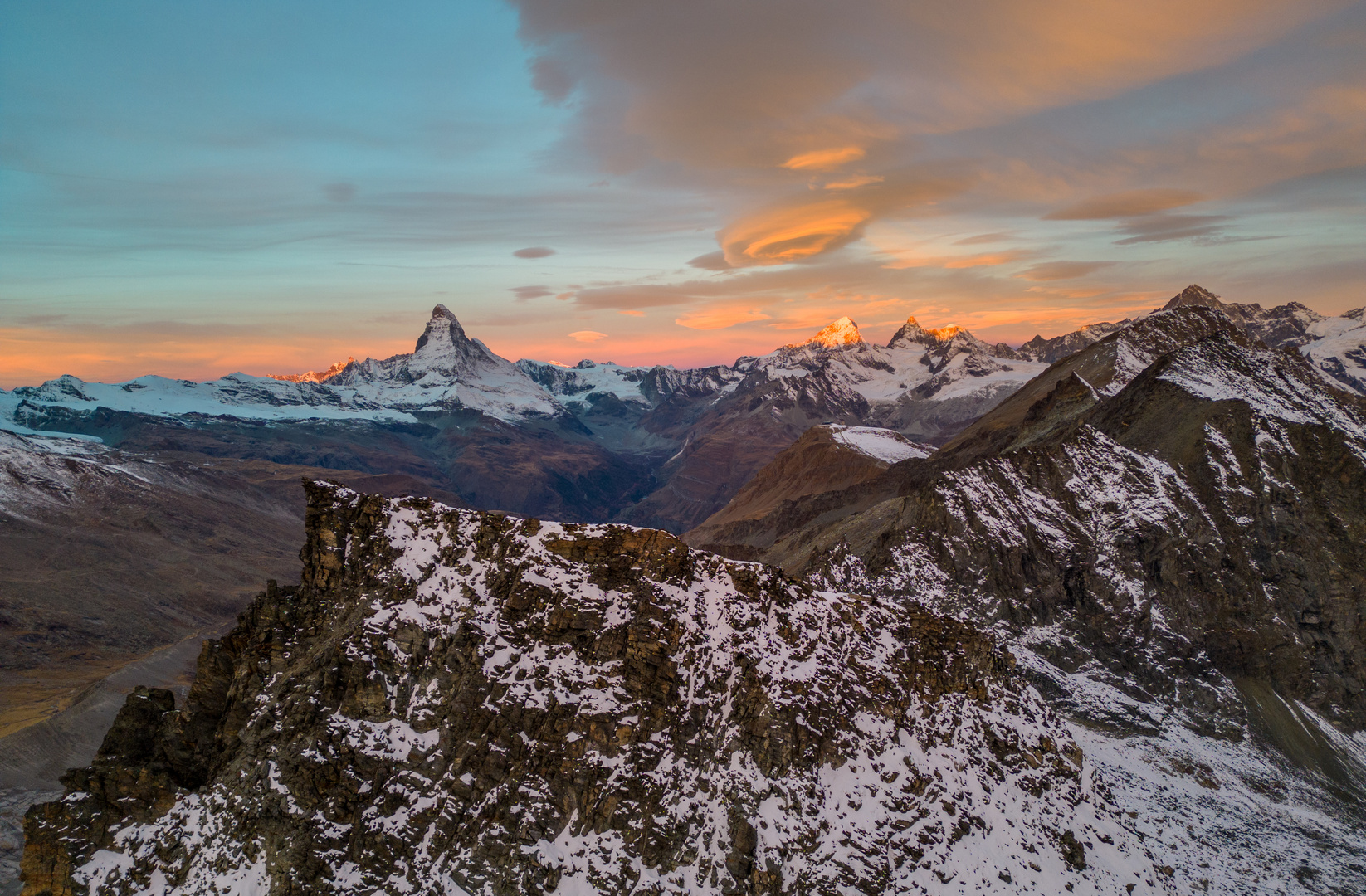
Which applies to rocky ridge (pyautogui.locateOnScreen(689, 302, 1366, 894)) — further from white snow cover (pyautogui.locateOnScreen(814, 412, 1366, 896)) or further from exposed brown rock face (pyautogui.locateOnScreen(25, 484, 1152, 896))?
exposed brown rock face (pyautogui.locateOnScreen(25, 484, 1152, 896))

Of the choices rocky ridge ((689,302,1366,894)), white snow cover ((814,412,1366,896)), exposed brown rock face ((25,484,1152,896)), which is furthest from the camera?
rocky ridge ((689,302,1366,894))

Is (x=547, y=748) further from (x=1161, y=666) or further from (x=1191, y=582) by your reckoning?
(x=1191, y=582)

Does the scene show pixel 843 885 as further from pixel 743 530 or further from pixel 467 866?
pixel 743 530

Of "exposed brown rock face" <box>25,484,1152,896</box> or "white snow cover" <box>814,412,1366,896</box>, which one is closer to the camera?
"exposed brown rock face" <box>25,484,1152,896</box>

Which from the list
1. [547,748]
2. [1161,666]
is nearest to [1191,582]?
[1161,666]

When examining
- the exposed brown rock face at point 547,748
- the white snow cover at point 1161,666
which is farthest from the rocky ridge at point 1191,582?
the exposed brown rock face at point 547,748

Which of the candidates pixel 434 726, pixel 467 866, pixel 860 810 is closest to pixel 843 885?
pixel 860 810

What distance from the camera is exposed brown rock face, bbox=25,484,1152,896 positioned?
108 feet

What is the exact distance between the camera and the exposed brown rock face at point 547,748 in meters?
32.8

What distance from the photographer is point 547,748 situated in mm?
35531

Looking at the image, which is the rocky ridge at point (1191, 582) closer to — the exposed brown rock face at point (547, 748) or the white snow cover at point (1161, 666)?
the white snow cover at point (1161, 666)

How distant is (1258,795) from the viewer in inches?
2429

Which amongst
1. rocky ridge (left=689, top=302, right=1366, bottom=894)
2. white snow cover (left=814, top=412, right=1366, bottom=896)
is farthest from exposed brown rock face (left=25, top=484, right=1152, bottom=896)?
rocky ridge (left=689, top=302, right=1366, bottom=894)

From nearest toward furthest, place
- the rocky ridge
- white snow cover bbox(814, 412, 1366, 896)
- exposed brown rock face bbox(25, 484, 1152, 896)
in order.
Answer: exposed brown rock face bbox(25, 484, 1152, 896) < white snow cover bbox(814, 412, 1366, 896) < the rocky ridge
